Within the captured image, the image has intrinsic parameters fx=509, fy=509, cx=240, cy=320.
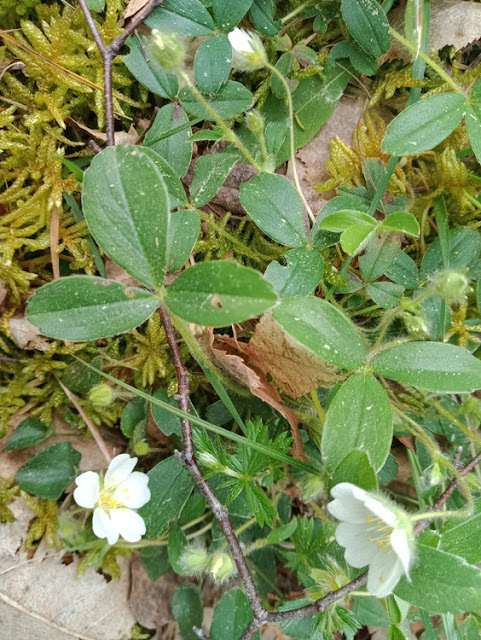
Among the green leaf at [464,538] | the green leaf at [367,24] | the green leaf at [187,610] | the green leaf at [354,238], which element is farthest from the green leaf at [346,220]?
the green leaf at [187,610]

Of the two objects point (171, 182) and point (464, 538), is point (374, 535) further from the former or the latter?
point (171, 182)

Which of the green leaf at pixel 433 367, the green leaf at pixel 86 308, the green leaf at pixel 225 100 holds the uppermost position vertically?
the green leaf at pixel 225 100

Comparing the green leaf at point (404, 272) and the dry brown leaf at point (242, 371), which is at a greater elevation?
the green leaf at point (404, 272)

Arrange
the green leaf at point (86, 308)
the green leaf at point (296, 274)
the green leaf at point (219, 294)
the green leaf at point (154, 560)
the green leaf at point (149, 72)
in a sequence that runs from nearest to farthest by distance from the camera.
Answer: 1. the green leaf at point (219, 294)
2. the green leaf at point (86, 308)
3. the green leaf at point (296, 274)
4. the green leaf at point (149, 72)
5. the green leaf at point (154, 560)

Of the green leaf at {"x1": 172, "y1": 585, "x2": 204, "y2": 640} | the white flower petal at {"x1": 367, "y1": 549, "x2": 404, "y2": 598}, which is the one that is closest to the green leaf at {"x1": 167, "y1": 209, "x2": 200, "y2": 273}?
the white flower petal at {"x1": 367, "y1": 549, "x2": 404, "y2": 598}

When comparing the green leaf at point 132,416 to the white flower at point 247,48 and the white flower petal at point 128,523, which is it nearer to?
the white flower petal at point 128,523

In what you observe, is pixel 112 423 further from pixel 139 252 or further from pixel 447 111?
pixel 447 111
